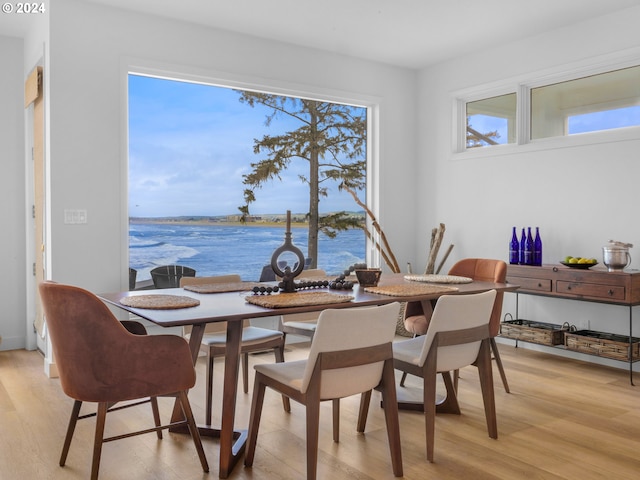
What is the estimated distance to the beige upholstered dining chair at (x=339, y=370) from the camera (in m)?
2.17

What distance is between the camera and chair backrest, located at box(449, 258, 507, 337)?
338cm

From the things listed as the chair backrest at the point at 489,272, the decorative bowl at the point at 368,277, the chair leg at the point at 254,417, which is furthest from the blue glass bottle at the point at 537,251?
the chair leg at the point at 254,417

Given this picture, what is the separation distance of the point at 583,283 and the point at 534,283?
0.39 meters

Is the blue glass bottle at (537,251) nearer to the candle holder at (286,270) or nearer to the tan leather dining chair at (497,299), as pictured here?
the tan leather dining chair at (497,299)

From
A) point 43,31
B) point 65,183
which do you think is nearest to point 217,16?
point 43,31

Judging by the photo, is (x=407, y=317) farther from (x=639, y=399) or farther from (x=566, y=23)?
(x=566, y=23)

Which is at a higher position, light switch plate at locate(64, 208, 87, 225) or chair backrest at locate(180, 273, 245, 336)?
light switch plate at locate(64, 208, 87, 225)

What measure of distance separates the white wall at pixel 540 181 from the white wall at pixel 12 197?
3788mm

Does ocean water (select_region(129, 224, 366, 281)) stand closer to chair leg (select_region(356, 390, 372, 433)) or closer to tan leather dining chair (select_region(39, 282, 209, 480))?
chair leg (select_region(356, 390, 372, 433))

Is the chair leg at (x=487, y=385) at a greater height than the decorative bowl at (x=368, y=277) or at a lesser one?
lesser

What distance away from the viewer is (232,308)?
2389mm

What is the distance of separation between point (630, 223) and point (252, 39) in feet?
11.0

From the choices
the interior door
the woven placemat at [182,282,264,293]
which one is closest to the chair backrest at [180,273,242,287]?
the woven placemat at [182,282,264,293]

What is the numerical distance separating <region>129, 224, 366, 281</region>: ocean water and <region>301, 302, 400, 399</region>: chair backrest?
3.19 meters
